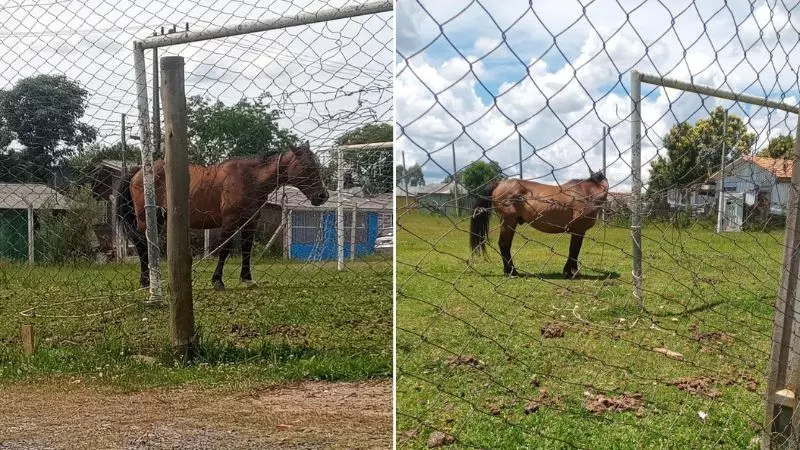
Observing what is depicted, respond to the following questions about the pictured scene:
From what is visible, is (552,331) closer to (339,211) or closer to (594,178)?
(339,211)

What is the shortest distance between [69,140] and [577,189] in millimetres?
5155

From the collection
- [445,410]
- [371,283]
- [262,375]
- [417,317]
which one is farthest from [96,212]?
[445,410]

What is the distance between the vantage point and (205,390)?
12.7 feet

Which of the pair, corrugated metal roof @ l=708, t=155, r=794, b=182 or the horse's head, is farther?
the horse's head

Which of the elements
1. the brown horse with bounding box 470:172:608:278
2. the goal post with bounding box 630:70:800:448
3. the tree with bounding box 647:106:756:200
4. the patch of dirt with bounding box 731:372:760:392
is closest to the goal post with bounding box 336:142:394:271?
the tree with bounding box 647:106:756:200

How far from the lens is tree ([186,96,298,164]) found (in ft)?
15.9

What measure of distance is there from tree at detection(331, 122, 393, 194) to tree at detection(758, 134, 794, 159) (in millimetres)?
2158

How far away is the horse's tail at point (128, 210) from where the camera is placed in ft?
22.1

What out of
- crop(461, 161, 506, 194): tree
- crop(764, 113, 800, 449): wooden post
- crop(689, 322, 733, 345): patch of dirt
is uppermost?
crop(461, 161, 506, 194): tree

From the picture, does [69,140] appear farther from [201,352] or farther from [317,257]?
[201,352]

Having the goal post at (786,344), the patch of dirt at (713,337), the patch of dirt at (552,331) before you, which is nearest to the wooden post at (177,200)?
the patch of dirt at (552,331)

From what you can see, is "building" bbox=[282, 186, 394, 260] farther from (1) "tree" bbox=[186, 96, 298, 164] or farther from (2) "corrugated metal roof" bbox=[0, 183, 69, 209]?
(2) "corrugated metal roof" bbox=[0, 183, 69, 209]

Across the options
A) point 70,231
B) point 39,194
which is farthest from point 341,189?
point 70,231

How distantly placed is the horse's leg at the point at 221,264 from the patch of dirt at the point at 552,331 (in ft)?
8.95
